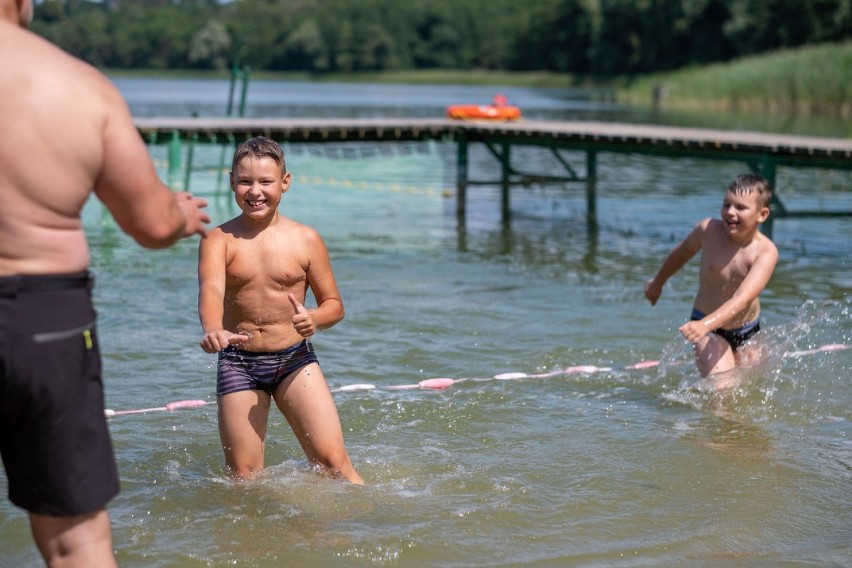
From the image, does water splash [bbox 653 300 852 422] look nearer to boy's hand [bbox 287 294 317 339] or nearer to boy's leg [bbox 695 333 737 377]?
boy's leg [bbox 695 333 737 377]

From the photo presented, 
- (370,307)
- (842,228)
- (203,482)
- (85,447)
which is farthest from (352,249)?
(85,447)

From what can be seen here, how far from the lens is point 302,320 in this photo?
175 inches

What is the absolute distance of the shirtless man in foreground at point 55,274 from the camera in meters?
2.84

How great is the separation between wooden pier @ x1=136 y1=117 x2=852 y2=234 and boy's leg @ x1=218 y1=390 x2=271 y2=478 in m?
10.2

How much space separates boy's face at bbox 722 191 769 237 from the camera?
677 centimetres

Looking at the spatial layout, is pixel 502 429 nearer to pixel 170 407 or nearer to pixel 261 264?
pixel 170 407

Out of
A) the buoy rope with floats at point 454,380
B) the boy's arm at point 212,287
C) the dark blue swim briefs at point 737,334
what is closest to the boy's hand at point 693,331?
the dark blue swim briefs at point 737,334

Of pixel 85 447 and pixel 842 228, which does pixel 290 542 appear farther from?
pixel 842 228

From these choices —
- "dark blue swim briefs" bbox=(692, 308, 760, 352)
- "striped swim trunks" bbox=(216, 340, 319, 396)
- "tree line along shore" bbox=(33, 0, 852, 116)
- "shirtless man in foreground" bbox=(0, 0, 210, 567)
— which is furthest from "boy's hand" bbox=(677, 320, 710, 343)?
"tree line along shore" bbox=(33, 0, 852, 116)

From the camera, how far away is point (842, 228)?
645 inches

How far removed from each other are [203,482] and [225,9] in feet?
455

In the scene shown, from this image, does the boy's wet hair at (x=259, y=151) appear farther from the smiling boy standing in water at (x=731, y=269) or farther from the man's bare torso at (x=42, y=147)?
the smiling boy standing in water at (x=731, y=269)

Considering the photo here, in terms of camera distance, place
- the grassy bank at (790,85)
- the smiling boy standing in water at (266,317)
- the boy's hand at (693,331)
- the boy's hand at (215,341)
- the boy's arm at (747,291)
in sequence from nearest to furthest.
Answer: the boy's hand at (215,341) < the smiling boy standing in water at (266,317) < the boy's hand at (693,331) < the boy's arm at (747,291) < the grassy bank at (790,85)

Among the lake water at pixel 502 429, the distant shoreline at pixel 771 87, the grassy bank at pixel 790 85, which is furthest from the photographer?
the distant shoreline at pixel 771 87
